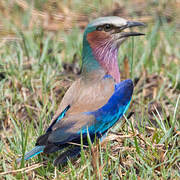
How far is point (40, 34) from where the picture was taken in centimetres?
575

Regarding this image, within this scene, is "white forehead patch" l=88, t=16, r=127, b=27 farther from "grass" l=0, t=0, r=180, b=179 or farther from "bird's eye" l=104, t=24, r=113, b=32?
"grass" l=0, t=0, r=180, b=179

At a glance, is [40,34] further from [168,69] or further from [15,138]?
[15,138]

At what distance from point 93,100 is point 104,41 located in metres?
0.66

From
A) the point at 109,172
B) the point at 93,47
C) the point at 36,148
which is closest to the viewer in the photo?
the point at 109,172

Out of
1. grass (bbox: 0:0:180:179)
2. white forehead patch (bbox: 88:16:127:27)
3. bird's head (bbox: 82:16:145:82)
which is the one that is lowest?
grass (bbox: 0:0:180:179)

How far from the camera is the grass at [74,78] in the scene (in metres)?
3.33

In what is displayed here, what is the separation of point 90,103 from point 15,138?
2.60 feet

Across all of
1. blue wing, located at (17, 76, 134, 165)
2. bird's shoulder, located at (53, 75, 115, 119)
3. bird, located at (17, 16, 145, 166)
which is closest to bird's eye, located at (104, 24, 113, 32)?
bird, located at (17, 16, 145, 166)

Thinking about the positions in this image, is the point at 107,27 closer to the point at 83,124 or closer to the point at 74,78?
the point at 83,124

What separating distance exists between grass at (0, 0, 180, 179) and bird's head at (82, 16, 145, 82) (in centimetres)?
52

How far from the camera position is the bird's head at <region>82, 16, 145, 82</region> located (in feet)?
12.8

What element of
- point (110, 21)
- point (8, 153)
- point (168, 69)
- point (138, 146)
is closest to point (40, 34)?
point (168, 69)

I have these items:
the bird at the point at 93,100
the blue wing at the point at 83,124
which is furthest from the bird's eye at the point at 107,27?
the blue wing at the point at 83,124

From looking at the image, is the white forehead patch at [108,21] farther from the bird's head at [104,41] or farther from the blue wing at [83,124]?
the blue wing at [83,124]
